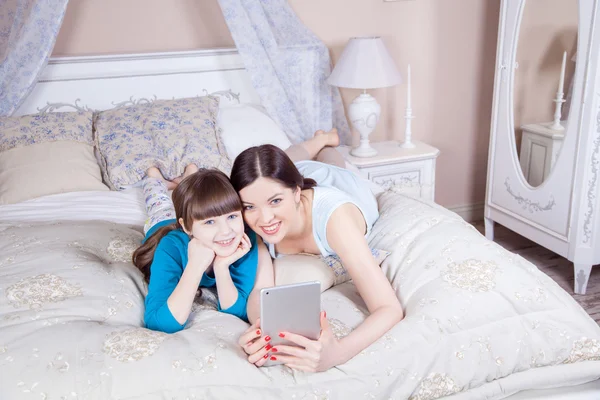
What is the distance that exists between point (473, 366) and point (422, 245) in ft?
1.41

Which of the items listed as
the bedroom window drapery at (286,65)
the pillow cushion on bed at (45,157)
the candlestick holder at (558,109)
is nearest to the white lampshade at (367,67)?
the bedroom window drapery at (286,65)

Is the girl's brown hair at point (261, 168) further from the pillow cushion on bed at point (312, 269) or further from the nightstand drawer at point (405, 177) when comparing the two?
the nightstand drawer at point (405, 177)

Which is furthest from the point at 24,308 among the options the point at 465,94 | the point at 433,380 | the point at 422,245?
the point at 465,94

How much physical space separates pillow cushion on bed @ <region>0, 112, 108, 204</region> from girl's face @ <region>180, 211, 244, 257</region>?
40.1 inches

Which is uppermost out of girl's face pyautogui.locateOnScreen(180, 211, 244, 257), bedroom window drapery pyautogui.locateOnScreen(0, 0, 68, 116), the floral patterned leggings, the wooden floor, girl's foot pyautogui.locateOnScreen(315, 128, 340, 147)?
bedroom window drapery pyautogui.locateOnScreen(0, 0, 68, 116)

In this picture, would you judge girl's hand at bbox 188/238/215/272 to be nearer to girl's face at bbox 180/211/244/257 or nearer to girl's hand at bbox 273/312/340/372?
girl's face at bbox 180/211/244/257

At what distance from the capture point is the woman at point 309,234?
1196 mm

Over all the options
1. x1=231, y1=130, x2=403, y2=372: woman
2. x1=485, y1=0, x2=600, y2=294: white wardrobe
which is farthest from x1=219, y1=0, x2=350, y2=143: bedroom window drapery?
x1=231, y1=130, x2=403, y2=372: woman

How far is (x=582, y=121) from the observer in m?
2.41

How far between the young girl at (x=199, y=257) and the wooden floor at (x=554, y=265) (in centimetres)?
170

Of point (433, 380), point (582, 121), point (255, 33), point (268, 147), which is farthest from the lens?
point (255, 33)

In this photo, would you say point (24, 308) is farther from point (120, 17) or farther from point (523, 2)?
point (523, 2)

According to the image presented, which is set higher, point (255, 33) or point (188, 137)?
point (255, 33)

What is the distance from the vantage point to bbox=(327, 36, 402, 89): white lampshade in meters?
2.65
